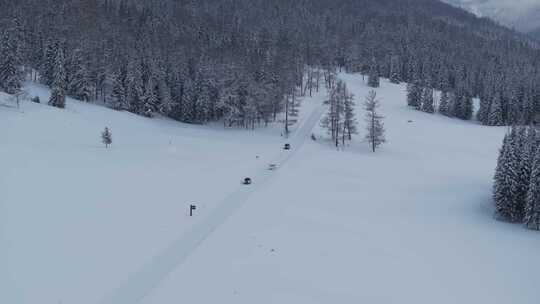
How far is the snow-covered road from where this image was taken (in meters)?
20.5

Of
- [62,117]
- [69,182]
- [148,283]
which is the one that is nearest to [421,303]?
[148,283]

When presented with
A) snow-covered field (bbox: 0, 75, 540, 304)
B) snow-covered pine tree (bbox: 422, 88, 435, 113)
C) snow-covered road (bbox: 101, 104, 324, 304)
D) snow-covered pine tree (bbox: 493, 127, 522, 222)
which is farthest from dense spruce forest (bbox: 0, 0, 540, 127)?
snow-covered road (bbox: 101, 104, 324, 304)

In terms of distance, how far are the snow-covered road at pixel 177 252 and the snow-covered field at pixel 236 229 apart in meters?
0.10

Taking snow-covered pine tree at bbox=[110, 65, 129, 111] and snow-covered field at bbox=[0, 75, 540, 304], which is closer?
snow-covered field at bbox=[0, 75, 540, 304]

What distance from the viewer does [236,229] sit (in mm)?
30062

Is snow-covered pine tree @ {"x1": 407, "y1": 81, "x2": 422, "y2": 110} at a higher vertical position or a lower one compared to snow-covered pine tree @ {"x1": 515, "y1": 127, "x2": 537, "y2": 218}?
higher

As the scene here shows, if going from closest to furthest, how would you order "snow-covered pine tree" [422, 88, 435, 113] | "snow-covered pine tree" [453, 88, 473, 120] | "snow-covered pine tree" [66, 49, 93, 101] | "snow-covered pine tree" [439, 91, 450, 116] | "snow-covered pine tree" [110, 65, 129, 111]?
"snow-covered pine tree" [110, 65, 129, 111], "snow-covered pine tree" [66, 49, 93, 101], "snow-covered pine tree" [422, 88, 435, 113], "snow-covered pine tree" [453, 88, 473, 120], "snow-covered pine tree" [439, 91, 450, 116]

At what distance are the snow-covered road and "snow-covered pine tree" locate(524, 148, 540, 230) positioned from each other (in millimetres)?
24327

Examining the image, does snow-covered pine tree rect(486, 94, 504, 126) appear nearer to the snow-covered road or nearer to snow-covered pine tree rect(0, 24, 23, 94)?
the snow-covered road

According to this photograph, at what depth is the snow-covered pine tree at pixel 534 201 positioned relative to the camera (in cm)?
3891

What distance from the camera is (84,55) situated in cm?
9012

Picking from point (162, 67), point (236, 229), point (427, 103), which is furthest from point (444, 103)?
point (236, 229)

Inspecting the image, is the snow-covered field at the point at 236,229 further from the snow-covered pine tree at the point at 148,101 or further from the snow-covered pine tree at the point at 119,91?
the snow-covered pine tree at the point at 148,101

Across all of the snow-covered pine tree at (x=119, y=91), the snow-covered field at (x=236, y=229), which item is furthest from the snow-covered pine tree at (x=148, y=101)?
the snow-covered field at (x=236, y=229)
